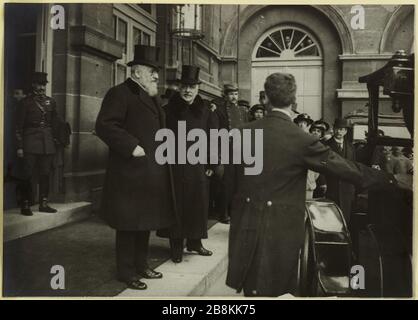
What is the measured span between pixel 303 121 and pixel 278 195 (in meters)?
1.07

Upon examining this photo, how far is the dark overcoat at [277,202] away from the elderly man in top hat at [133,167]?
0.63 meters

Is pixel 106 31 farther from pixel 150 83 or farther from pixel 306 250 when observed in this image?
pixel 306 250

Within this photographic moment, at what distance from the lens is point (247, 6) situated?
3.07 m

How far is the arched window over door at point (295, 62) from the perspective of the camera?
3232mm

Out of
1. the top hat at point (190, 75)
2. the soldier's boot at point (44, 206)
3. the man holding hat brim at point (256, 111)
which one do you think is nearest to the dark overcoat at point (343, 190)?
the man holding hat brim at point (256, 111)

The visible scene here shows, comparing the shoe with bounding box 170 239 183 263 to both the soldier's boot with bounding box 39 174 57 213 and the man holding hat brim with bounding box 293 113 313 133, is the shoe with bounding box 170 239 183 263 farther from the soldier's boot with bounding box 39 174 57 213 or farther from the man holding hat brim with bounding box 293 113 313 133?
the man holding hat brim with bounding box 293 113 313 133

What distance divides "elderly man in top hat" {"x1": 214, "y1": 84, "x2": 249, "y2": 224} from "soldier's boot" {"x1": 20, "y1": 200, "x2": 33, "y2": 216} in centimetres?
132

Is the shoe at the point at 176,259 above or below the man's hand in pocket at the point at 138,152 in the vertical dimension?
below

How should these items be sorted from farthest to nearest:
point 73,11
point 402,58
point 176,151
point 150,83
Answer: point 73,11 → point 176,151 → point 150,83 → point 402,58

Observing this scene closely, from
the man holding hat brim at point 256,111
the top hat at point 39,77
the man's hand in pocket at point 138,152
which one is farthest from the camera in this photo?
the man holding hat brim at point 256,111

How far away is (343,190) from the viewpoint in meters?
2.89

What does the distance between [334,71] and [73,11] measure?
199 cm

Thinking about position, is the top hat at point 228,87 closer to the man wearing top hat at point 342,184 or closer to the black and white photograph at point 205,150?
the black and white photograph at point 205,150

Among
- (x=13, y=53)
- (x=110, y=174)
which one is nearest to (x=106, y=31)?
(x=13, y=53)
